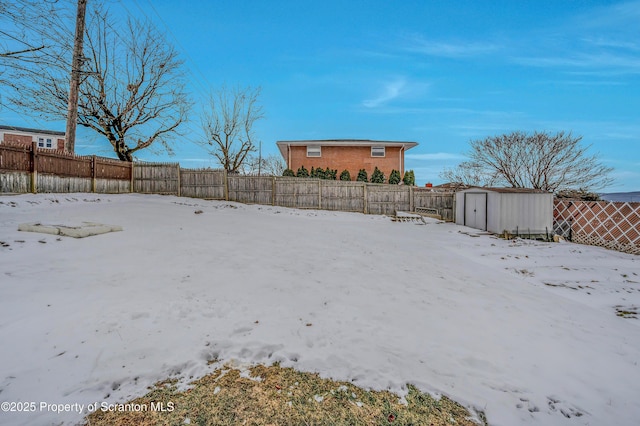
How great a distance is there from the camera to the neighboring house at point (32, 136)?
1013 inches

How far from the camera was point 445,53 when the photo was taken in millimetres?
12195

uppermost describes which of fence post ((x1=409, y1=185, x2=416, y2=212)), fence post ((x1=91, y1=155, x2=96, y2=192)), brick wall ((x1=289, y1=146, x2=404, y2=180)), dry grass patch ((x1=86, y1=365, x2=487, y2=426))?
brick wall ((x1=289, y1=146, x2=404, y2=180))

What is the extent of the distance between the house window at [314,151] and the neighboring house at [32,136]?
25729 mm

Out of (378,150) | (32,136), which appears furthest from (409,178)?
(32,136)

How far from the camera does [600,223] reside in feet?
31.6

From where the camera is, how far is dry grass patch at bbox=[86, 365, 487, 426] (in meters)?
1.76

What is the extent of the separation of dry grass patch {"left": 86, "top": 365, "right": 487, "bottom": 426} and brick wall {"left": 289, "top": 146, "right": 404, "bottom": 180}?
19326 millimetres

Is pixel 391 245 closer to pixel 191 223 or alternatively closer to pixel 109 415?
pixel 191 223

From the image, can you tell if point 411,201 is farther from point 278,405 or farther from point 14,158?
point 14,158

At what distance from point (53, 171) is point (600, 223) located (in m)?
19.8

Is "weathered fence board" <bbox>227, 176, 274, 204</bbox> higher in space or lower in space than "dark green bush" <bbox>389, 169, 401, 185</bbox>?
lower

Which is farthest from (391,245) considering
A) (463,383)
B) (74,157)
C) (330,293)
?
(74,157)

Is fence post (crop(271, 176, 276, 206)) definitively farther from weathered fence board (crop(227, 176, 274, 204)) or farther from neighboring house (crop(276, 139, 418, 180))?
neighboring house (crop(276, 139, 418, 180))


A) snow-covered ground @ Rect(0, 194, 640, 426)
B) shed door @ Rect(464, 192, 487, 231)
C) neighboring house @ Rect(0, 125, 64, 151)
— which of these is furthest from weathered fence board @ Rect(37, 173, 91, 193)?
neighboring house @ Rect(0, 125, 64, 151)
